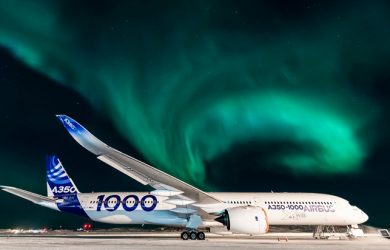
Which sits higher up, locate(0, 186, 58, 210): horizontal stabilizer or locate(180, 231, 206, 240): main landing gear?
locate(0, 186, 58, 210): horizontal stabilizer

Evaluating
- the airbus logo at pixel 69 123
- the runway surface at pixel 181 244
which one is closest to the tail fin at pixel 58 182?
the runway surface at pixel 181 244

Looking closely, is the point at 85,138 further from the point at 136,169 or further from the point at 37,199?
the point at 37,199

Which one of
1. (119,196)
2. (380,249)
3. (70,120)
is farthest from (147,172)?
(380,249)

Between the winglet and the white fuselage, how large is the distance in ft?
39.6

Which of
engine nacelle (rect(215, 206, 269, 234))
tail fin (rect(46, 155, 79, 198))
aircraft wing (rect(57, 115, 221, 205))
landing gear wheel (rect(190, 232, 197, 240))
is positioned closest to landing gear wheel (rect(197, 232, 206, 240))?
landing gear wheel (rect(190, 232, 197, 240))

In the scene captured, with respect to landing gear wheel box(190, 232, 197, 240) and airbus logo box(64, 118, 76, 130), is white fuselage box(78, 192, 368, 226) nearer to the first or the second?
landing gear wheel box(190, 232, 197, 240)

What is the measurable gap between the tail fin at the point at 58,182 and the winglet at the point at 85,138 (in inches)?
660

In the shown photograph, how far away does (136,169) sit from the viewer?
68.7 feet

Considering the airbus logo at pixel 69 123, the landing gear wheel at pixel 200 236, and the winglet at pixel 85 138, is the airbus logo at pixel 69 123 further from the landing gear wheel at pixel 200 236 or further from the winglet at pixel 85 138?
the landing gear wheel at pixel 200 236

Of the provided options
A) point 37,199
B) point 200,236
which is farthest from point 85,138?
point 37,199

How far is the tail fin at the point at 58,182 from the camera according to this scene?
32.5m

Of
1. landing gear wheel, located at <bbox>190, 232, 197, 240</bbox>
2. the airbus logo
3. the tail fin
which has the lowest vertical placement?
landing gear wheel, located at <bbox>190, 232, 197, 240</bbox>

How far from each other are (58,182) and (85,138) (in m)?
18.0

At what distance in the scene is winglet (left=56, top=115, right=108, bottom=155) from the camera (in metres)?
16.8
